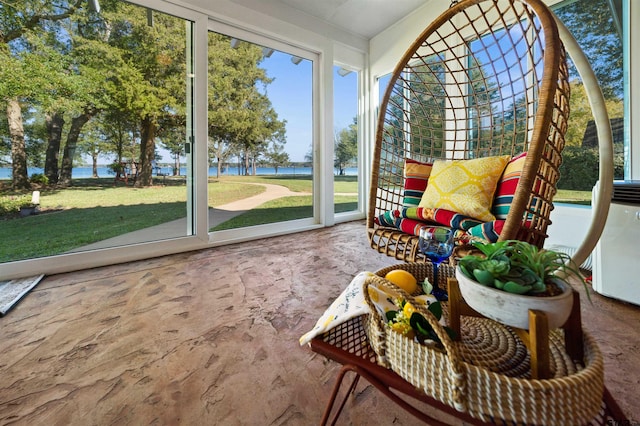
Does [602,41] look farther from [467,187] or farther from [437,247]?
[437,247]

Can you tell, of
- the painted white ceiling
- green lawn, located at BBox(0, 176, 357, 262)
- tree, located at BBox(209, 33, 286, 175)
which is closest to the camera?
green lawn, located at BBox(0, 176, 357, 262)

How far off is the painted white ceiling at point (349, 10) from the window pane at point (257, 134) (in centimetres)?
42

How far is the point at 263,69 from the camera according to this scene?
126 inches

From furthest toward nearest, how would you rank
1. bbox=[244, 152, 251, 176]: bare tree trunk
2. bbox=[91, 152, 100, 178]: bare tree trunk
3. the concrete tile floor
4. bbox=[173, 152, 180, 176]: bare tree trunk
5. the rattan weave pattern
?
bbox=[244, 152, 251, 176]: bare tree trunk
bbox=[173, 152, 180, 176]: bare tree trunk
bbox=[91, 152, 100, 178]: bare tree trunk
the concrete tile floor
the rattan weave pattern

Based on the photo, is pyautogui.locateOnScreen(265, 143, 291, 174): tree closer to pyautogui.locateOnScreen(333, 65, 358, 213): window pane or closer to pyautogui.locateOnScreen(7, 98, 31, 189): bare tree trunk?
pyautogui.locateOnScreen(333, 65, 358, 213): window pane

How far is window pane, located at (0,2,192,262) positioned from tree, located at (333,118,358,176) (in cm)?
196

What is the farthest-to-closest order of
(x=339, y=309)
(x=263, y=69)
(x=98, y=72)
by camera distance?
(x=263, y=69) < (x=98, y=72) < (x=339, y=309)

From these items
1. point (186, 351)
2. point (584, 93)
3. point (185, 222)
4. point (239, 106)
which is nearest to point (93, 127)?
point (185, 222)

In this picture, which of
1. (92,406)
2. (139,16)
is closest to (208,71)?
(139,16)

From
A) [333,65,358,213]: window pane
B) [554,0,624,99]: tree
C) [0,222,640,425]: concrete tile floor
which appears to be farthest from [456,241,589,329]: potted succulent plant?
[333,65,358,213]: window pane

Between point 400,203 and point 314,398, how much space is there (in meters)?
1.36

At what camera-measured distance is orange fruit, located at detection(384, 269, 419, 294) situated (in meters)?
0.88

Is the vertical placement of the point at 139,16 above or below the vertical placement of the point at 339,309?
above

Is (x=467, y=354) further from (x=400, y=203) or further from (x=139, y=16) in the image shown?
(x=139, y=16)
